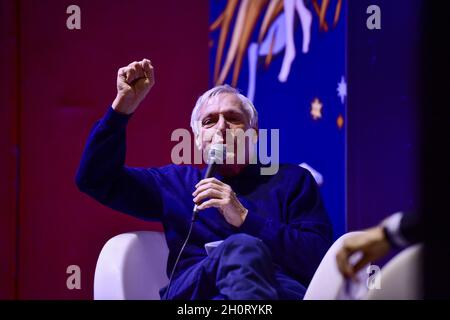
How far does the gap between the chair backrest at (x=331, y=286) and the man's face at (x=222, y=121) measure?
54 centimetres

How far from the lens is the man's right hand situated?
6.19 feet

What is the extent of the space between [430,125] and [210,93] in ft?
3.69

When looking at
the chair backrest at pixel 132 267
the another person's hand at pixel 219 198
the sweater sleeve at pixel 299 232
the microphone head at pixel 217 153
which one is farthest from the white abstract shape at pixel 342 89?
the chair backrest at pixel 132 267

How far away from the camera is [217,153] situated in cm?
196

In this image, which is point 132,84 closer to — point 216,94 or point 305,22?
point 216,94

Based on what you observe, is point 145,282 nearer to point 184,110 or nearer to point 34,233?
point 34,233

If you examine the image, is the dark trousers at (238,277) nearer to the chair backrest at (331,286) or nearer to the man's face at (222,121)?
the chair backrest at (331,286)

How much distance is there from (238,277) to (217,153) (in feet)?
1.73

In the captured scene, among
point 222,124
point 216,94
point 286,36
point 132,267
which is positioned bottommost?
point 132,267

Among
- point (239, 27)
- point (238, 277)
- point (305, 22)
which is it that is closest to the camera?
point (238, 277)

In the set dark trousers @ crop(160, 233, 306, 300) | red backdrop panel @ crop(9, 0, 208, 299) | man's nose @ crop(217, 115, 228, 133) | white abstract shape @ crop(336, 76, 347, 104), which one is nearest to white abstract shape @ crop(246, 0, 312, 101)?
white abstract shape @ crop(336, 76, 347, 104)

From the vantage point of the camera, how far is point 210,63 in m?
2.62

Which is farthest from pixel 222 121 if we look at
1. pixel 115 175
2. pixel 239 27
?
pixel 239 27

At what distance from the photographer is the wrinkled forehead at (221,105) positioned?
2.08 m
